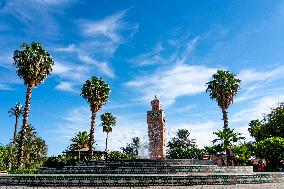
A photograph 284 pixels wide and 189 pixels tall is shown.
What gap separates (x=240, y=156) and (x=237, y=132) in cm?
298

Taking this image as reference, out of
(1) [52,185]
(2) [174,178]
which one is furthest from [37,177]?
(2) [174,178]

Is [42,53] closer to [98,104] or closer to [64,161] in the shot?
[98,104]

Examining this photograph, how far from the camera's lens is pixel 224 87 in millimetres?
43281

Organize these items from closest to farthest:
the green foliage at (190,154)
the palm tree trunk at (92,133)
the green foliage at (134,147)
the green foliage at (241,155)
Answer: the green foliage at (241,155), the palm tree trunk at (92,133), the green foliage at (190,154), the green foliage at (134,147)

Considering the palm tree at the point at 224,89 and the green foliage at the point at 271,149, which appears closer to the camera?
the green foliage at the point at 271,149

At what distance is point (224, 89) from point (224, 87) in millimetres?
282

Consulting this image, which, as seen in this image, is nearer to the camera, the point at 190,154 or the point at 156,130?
the point at 190,154

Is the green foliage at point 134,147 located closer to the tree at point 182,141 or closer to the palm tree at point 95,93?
the tree at point 182,141

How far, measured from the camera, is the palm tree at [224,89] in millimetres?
43188

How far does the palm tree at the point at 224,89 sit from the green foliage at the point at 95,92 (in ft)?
51.5

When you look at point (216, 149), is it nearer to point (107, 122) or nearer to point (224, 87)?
point (224, 87)

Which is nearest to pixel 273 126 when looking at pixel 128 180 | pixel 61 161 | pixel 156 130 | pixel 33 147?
pixel 156 130

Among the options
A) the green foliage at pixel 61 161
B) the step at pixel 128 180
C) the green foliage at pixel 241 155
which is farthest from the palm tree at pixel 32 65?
the green foliage at pixel 241 155

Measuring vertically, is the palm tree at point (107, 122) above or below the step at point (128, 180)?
above
